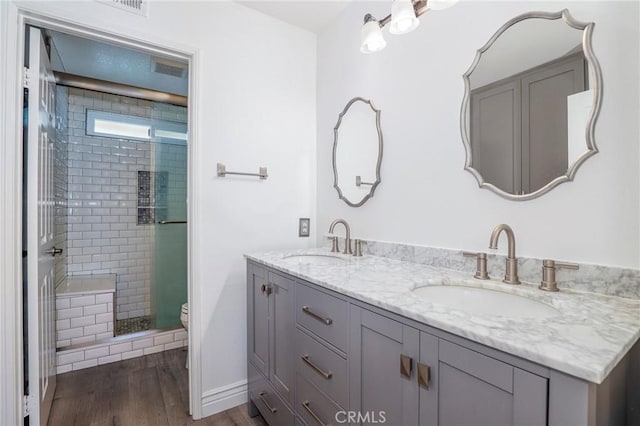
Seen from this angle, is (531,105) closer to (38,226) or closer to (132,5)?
(132,5)

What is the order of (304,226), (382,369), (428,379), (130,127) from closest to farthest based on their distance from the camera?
(428,379), (382,369), (304,226), (130,127)

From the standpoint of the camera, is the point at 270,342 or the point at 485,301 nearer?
the point at 485,301

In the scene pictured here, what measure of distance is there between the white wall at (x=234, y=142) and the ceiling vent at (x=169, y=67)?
0.64 meters

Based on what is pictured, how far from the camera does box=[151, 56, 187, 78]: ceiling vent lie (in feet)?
7.72

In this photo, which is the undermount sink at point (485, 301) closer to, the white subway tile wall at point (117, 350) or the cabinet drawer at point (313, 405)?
the cabinet drawer at point (313, 405)

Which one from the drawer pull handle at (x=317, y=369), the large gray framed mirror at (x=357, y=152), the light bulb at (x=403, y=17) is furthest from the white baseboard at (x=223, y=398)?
the light bulb at (x=403, y=17)

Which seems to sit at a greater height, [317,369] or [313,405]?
[317,369]

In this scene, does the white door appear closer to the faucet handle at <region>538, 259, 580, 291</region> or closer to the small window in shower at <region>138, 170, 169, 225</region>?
the small window in shower at <region>138, 170, 169, 225</region>

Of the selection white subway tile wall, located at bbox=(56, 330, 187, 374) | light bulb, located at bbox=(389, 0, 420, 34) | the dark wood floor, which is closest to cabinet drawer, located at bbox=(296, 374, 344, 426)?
the dark wood floor

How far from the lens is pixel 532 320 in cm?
75

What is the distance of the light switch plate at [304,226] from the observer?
2240 mm

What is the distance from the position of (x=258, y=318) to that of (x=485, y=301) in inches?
45.6

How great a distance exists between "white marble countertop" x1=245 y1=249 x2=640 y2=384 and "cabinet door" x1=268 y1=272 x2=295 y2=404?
0.71 ft

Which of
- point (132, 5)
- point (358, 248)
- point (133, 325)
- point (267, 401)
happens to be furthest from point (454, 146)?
point (133, 325)
